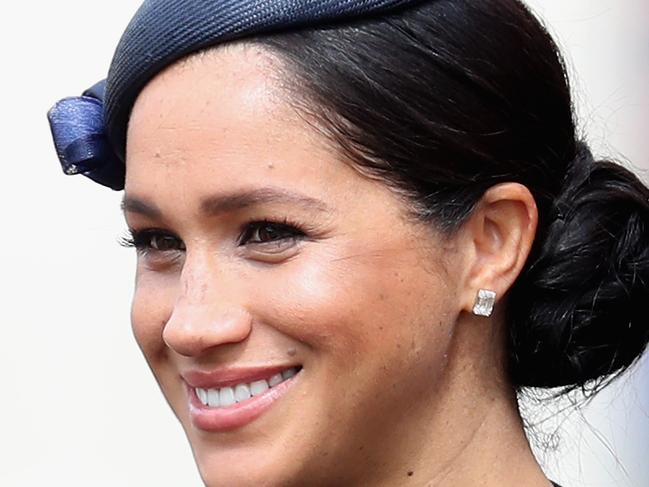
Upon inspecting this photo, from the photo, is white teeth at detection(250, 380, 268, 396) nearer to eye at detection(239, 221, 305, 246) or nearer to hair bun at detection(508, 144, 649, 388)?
eye at detection(239, 221, 305, 246)

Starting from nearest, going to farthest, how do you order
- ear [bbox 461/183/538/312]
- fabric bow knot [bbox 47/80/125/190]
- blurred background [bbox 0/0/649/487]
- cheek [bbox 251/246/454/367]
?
cheek [bbox 251/246/454/367] → ear [bbox 461/183/538/312] → fabric bow knot [bbox 47/80/125/190] → blurred background [bbox 0/0/649/487]

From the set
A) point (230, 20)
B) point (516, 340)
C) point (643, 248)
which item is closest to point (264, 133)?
point (230, 20)

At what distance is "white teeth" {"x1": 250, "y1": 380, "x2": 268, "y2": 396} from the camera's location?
4.49 feet

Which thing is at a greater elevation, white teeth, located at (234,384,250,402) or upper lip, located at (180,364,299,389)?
upper lip, located at (180,364,299,389)

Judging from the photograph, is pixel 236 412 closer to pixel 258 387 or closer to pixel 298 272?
pixel 258 387

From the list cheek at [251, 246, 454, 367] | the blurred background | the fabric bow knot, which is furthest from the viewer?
the blurred background

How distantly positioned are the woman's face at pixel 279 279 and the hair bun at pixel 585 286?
0.15 m

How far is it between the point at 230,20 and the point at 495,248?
15.0 inches

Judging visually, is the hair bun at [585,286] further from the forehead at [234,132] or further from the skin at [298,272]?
the forehead at [234,132]

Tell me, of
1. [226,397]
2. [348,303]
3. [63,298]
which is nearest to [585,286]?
[348,303]

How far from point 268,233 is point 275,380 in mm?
154

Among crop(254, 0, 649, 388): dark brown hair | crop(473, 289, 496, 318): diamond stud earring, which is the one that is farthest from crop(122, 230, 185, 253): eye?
crop(473, 289, 496, 318): diamond stud earring

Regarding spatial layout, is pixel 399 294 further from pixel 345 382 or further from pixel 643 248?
pixel 643 248

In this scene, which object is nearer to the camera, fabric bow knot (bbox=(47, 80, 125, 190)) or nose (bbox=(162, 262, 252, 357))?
nose (bbox=(162, 262, 252, 357))
